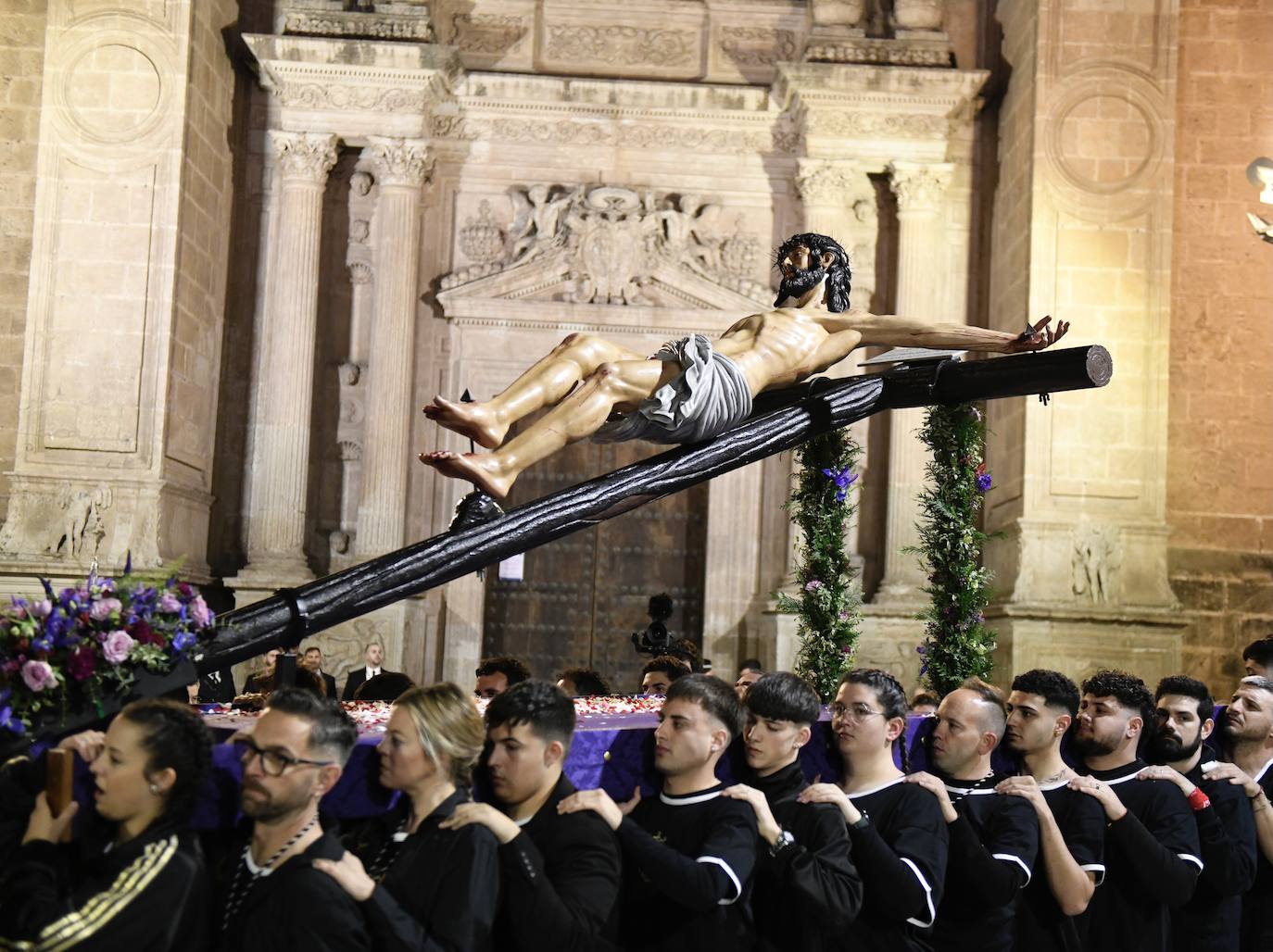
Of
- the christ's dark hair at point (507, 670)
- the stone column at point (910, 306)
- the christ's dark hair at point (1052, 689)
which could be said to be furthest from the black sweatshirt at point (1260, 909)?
the stone column at point (910, 306)

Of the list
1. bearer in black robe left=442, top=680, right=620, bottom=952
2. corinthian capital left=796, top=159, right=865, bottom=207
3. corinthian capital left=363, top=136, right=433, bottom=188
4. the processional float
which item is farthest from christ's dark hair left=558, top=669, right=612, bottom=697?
corinthian capital left=796, top=159, right=865, bottom=207

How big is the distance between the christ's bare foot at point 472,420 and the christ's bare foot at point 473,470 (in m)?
0.06

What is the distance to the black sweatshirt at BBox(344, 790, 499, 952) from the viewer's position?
11.6ft

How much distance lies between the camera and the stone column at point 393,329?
13359mm

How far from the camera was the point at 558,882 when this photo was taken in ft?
12.7

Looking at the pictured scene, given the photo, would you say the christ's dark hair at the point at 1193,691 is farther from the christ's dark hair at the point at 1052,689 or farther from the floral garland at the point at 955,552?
the floral garland at the point at 955,552

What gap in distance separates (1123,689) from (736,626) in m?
8.78

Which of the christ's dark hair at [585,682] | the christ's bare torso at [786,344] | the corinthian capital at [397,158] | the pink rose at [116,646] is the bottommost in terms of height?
the christ's dark hair at [585,682]

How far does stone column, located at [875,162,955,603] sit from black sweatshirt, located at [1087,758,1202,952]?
8182 millimetres

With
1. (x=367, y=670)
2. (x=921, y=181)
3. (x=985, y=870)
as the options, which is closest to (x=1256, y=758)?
(x=985, y=870)

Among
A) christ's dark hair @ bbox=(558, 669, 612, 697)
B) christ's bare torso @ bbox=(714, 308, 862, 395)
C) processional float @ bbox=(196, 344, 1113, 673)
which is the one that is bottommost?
christ's dark hair @ bbox=(558, 669, 612, 697)

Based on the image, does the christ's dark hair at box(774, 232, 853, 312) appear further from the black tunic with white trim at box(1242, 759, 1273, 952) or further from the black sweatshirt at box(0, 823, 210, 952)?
the black sweatshirt at box(0, 823, 210, 952)

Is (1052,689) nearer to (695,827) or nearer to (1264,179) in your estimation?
(695,827)

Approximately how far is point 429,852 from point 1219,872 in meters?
2.85
